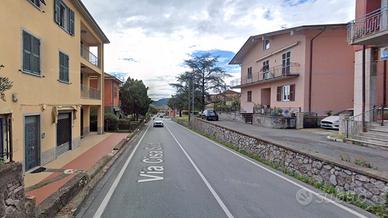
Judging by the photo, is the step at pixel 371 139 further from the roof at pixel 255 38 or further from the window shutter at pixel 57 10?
the window shutter at pixel 57 10

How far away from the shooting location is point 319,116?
28188 millimetres

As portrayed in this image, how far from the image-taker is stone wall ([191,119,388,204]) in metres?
7.23

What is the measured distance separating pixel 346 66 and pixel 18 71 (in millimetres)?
26969

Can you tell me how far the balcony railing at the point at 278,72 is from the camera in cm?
3040

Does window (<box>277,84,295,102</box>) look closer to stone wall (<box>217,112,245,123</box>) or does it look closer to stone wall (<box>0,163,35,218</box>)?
stone wall (<box>217,112,245,123</box>)

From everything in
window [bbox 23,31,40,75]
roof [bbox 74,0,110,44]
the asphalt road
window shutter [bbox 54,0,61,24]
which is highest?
roof [bbox 74,0,110,44]

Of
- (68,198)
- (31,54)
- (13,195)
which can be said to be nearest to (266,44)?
(31,54)

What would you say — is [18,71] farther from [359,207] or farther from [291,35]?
[291,35]

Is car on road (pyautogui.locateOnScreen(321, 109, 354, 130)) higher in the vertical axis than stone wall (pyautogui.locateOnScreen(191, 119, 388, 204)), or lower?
higher

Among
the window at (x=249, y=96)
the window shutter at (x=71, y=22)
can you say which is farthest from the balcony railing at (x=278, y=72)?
the window shutter at (x=71, y=22)

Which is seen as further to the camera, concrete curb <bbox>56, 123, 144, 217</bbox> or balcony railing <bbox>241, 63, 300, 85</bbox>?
balcony railing <bbox>241, 63, 300, 85</bbox>

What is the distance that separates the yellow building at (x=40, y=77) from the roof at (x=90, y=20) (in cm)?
7

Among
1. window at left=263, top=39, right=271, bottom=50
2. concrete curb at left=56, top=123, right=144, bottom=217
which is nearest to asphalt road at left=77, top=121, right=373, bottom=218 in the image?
concrete curb at left=56, top=123, right=144, bottom=217

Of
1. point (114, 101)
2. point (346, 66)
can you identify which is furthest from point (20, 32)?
point (114, 101)
